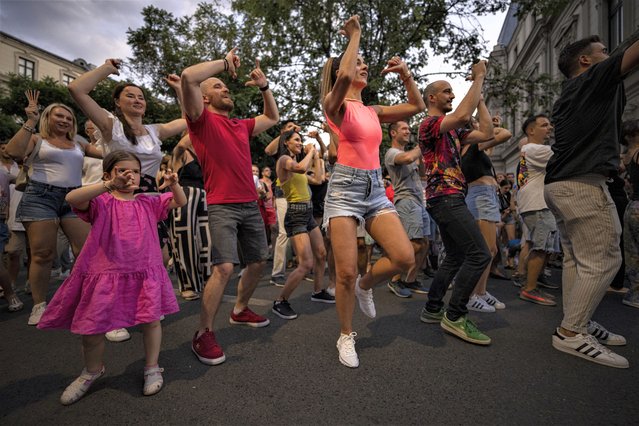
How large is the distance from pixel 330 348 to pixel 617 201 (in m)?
4.78

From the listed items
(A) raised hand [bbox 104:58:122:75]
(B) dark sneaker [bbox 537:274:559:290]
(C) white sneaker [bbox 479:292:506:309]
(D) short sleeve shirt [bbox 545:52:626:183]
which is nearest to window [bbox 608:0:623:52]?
(B) dark sneaker [bbox 537:274:559:290]

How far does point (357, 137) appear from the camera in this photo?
2771 mm

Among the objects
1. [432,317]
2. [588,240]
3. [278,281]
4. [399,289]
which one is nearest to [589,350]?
[588,240]

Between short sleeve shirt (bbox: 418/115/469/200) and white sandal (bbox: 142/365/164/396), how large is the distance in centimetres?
248

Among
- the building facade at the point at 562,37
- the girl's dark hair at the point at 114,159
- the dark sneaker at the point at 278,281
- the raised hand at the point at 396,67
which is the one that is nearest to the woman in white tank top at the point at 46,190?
the girl's dark hair at the point at 114,159

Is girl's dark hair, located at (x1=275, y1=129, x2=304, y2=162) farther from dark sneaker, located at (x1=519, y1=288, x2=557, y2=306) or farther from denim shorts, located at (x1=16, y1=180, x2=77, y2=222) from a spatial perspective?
dark sneaker, located at (x1=519, y1=288, x2=557, y2=306)

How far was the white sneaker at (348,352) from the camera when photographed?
8.38ft

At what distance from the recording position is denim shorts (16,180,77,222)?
3532 mm

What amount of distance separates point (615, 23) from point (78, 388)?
21.1 m

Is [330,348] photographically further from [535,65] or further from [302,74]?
[535,65]

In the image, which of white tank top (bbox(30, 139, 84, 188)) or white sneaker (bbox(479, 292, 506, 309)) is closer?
white tank top (bbox(30, 139, 84, 188))

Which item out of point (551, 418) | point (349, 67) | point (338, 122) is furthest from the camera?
point (338, 122)

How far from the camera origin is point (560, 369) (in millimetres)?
2529

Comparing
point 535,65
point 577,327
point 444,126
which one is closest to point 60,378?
point 444,126
